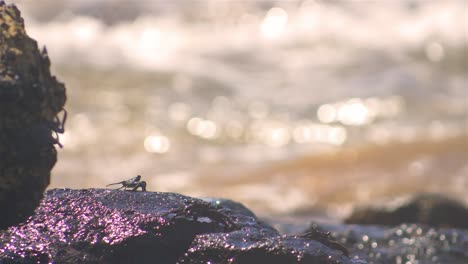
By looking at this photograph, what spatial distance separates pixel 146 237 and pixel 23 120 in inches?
23.8

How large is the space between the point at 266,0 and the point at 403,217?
11373 mm

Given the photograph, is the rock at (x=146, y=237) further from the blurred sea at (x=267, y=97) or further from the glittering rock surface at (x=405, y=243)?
the blurred sea at (x=267, y=97)

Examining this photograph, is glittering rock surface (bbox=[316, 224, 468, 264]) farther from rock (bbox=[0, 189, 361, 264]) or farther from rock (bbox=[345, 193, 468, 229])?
rock (bbox=[0, 189, 361, 264])

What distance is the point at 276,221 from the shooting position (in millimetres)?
7367

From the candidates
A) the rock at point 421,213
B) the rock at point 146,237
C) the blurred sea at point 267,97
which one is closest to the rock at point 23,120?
the rock at point 146,237

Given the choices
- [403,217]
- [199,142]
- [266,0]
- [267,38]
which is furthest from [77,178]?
[266,0]

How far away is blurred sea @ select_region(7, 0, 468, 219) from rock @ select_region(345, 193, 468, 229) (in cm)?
247

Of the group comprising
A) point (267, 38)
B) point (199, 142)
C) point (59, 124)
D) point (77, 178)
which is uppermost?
point (267, 38)

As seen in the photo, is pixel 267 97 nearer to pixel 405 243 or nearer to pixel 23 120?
pixel 405 243

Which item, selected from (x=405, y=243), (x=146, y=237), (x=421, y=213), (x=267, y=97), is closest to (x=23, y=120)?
(x=146, y=237)

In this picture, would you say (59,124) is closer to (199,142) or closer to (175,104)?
(199,142)

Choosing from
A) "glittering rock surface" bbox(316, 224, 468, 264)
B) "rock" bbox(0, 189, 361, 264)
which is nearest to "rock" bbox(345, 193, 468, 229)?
"glittering rock surface" bbox(316, 224, 468, 264)

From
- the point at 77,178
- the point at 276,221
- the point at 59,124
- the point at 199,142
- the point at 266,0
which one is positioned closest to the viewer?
the point at 59,124

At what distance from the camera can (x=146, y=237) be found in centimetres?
307
